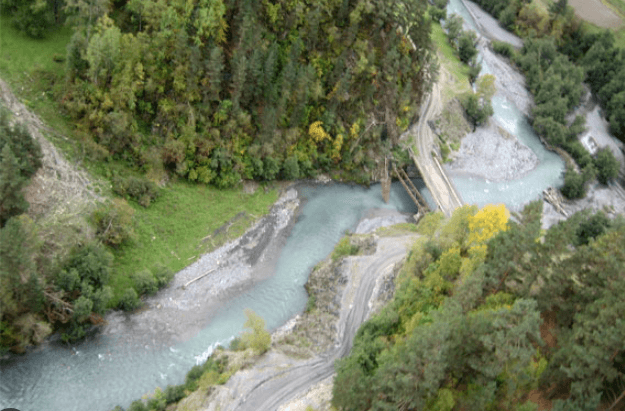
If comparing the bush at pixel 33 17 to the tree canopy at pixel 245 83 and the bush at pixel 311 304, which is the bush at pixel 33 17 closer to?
the tree canopy at pixel 245 83

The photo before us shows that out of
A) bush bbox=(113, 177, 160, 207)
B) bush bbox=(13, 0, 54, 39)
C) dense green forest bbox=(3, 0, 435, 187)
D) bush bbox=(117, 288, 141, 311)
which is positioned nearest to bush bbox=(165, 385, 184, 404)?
bush bbox=(117, 288, 141, 311)

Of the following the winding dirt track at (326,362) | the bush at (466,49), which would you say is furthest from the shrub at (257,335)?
the bush at (466,49)

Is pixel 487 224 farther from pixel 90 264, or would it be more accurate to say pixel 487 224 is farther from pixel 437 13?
pixel 437 13

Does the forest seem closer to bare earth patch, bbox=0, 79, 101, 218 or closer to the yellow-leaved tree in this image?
bare earth patch, bbox=0, 79, 101, 218

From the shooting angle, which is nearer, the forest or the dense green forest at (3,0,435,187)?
→ the forest

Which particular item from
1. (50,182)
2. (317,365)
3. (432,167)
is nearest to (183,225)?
(50,182)
